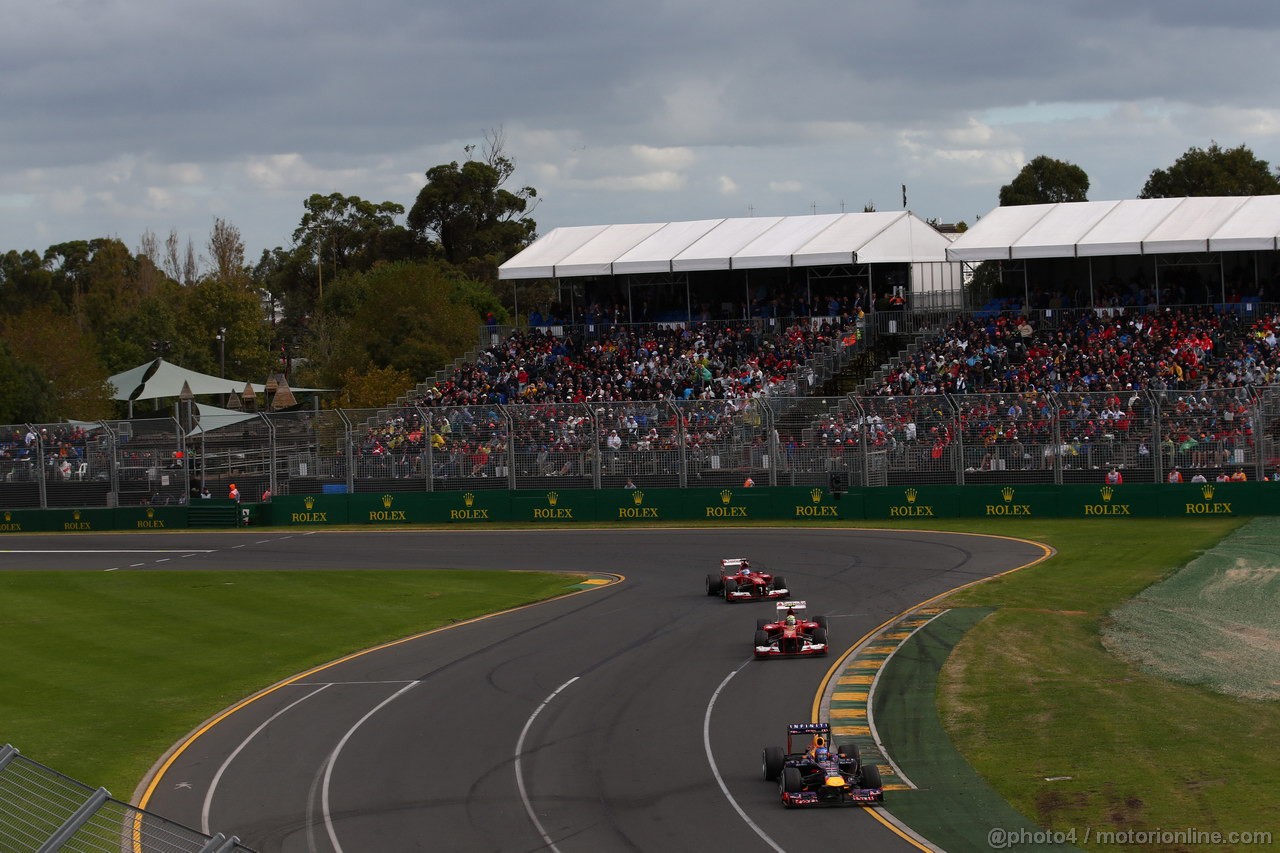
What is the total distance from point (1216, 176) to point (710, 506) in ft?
218

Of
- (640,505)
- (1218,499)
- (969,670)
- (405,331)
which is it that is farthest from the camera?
(405,331)

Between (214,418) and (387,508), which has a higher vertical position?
(214,418)

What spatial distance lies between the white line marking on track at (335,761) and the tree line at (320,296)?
5144 cm

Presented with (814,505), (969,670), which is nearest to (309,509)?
(814,505)

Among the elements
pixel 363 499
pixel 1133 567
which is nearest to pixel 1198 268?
pixel 1133 567

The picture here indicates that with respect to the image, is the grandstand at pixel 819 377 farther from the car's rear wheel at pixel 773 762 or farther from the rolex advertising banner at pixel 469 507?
the car's rear wheel at pixel 773 762

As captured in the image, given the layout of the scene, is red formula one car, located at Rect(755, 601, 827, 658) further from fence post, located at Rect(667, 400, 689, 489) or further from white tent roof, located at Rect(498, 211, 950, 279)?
white tent roof, located at Rect(498, 211, 950, 279)

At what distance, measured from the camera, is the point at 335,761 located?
2173cm

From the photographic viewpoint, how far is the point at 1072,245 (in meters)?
62.9

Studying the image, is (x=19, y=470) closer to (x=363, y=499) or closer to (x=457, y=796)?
(x=363, y=499)

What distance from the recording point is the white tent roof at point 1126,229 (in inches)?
2393

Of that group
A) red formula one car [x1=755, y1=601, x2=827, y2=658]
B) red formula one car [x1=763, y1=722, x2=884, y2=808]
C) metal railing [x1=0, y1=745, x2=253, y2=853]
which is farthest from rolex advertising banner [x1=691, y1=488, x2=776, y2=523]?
metal railing [x1=0, y1=745, x2=253, y2=853]

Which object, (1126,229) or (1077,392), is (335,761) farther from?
(1126,229)

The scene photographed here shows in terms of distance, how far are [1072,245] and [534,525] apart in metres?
26.9
